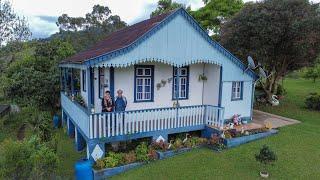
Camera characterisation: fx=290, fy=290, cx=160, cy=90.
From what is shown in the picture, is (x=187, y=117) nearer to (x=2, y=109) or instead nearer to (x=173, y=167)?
(x=173, y=167)

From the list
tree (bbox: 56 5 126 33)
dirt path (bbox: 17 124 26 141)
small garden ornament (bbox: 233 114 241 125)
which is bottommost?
dirt path (bbox: 17 124 26 141)

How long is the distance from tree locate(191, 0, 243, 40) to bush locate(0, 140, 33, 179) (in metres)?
27.5

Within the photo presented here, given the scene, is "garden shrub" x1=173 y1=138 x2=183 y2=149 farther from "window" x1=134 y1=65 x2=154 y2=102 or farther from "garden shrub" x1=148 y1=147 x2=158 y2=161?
"window" x1=134 y1=65 x2=154 y2=102

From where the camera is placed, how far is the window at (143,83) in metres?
13.2

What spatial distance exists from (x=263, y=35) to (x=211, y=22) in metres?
16.6

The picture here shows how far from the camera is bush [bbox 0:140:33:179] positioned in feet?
24.7

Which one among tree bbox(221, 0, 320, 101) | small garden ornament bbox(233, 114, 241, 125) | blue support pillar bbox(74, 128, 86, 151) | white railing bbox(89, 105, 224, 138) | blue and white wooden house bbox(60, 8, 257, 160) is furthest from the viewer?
tree bbox(221, 0, 320, 101)

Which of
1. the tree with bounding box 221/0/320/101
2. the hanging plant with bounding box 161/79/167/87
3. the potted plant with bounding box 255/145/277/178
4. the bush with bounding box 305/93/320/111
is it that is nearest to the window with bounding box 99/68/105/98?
the hanging plant with bounding box 161/79/167/87

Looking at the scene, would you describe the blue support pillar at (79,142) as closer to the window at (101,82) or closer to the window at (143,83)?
the window at (101,82)

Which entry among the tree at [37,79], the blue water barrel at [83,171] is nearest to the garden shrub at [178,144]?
the blue water barrel at [83,171]

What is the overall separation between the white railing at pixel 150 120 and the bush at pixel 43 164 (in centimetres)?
190

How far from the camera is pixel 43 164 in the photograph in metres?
8.57

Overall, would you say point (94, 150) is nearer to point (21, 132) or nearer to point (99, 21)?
point (21, 132)

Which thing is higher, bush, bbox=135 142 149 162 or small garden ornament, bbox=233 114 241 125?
small garden ornament, bbox=233 114 241 125
